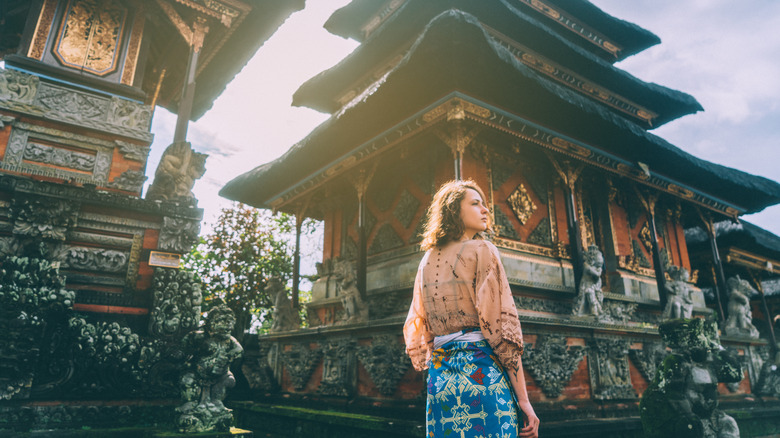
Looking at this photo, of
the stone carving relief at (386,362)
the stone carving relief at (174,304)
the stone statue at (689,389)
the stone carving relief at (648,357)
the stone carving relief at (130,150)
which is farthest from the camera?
the stone carving relief at (648,357)

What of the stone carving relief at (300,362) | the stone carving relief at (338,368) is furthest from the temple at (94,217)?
the stone carving relief at (300,362)

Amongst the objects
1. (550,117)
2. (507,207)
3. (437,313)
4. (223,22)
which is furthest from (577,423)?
(223,22)

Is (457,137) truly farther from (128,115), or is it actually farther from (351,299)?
(128,115)

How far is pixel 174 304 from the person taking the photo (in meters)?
5.14

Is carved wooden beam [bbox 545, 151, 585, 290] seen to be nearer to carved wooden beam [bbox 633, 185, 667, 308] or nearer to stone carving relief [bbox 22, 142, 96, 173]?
carved wooden beam [bbox 633, 185, 667, 308]

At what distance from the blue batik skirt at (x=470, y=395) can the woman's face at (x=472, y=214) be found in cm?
59

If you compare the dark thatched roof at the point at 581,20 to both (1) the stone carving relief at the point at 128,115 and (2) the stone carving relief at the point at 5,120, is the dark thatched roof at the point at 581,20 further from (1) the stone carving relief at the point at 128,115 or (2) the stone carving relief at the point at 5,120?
(2) the stone carving relief at the point at 5,120

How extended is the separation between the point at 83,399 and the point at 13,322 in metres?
0.99

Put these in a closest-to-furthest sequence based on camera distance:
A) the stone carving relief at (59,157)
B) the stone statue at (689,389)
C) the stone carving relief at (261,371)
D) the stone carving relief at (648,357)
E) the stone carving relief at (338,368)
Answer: the stone statue at (689,389), the stone carving relief at (59,157), the stone carving relief at (338,368), the stone carving relief at (648,357), the stone carving relief at (261,371)

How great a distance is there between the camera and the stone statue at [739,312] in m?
10.9

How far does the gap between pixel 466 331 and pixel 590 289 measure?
271 inches

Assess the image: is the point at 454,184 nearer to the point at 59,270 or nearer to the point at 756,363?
the point at 59,270

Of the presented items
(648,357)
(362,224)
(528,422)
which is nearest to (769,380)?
(648,357)

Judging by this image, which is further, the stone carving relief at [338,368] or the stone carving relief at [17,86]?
the stone carving relief at [338,368]
